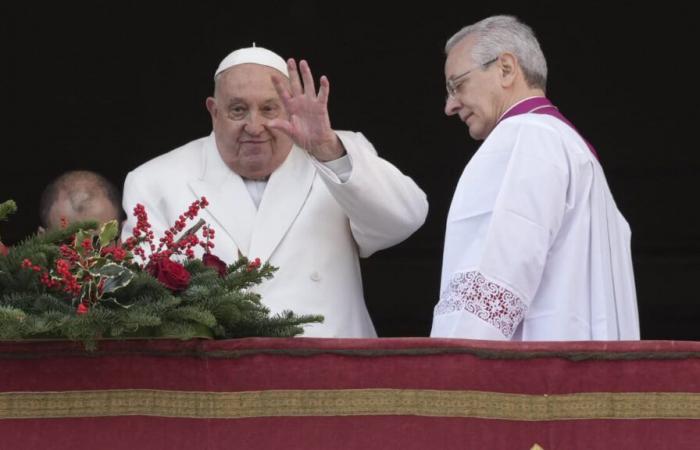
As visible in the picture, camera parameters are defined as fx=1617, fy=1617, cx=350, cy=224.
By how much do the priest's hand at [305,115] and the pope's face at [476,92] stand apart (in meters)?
0.42

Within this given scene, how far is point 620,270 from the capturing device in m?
4.32

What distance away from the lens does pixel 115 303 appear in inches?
129

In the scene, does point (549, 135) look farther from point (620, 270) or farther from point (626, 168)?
point (626, 168)

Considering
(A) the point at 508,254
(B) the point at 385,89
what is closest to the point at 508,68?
(A) the point at 508,254

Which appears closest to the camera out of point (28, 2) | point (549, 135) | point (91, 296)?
point (91, 296)

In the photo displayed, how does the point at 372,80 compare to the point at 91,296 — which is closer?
the point at 91,296

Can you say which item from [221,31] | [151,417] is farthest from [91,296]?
[221,31]


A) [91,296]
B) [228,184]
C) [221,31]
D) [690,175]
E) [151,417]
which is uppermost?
[221,31]

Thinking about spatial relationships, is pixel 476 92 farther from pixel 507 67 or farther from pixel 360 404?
pixel 360 404

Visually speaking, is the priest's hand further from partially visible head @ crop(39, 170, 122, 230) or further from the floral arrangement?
partially visible head @ crop(39, 170, 122, 230)

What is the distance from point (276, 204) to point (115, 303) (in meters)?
1.50

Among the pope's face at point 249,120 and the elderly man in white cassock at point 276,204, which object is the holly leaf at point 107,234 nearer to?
the elderly man in white cassock at point 276,204

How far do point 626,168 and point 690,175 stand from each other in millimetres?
266

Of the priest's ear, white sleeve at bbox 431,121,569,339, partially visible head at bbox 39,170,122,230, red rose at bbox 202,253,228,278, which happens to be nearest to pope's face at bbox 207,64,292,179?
partially visible head at bbox 39,170,122,230
